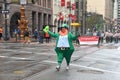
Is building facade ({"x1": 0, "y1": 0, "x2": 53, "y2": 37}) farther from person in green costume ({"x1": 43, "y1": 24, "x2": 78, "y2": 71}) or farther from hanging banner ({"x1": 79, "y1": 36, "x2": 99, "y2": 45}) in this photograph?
person in green costume ({"x1": 43, "y1": 24, "x2": 78, "y2": 71})

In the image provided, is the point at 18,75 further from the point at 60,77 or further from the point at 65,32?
the point at 65,32

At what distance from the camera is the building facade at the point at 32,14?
60.3 m

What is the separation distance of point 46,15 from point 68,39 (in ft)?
204

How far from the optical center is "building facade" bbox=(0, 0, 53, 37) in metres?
60.3

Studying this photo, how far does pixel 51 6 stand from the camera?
81.5 meters

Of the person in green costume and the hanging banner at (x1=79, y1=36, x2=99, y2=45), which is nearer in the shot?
the person in green costume

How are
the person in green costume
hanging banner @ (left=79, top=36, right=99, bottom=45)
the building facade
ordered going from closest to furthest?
1. the person in green costume
2. hanging banner @ (left=79, top=36, right=99, bottom=45)
3. the building facade

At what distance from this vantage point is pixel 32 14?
69.4 meters

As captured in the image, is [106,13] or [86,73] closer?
[86,73]

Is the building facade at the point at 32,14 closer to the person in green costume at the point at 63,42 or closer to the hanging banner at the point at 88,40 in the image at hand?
the hanging banner at the point at 88,40

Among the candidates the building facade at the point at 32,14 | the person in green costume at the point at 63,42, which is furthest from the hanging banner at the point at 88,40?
the person in green costume at the point at 63,42

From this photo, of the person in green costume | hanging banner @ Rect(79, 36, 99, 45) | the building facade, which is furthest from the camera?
the building facade

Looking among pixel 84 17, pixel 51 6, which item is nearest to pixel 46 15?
pixel 51 6

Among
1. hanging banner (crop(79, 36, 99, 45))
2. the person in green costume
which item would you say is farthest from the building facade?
the person in green costume
